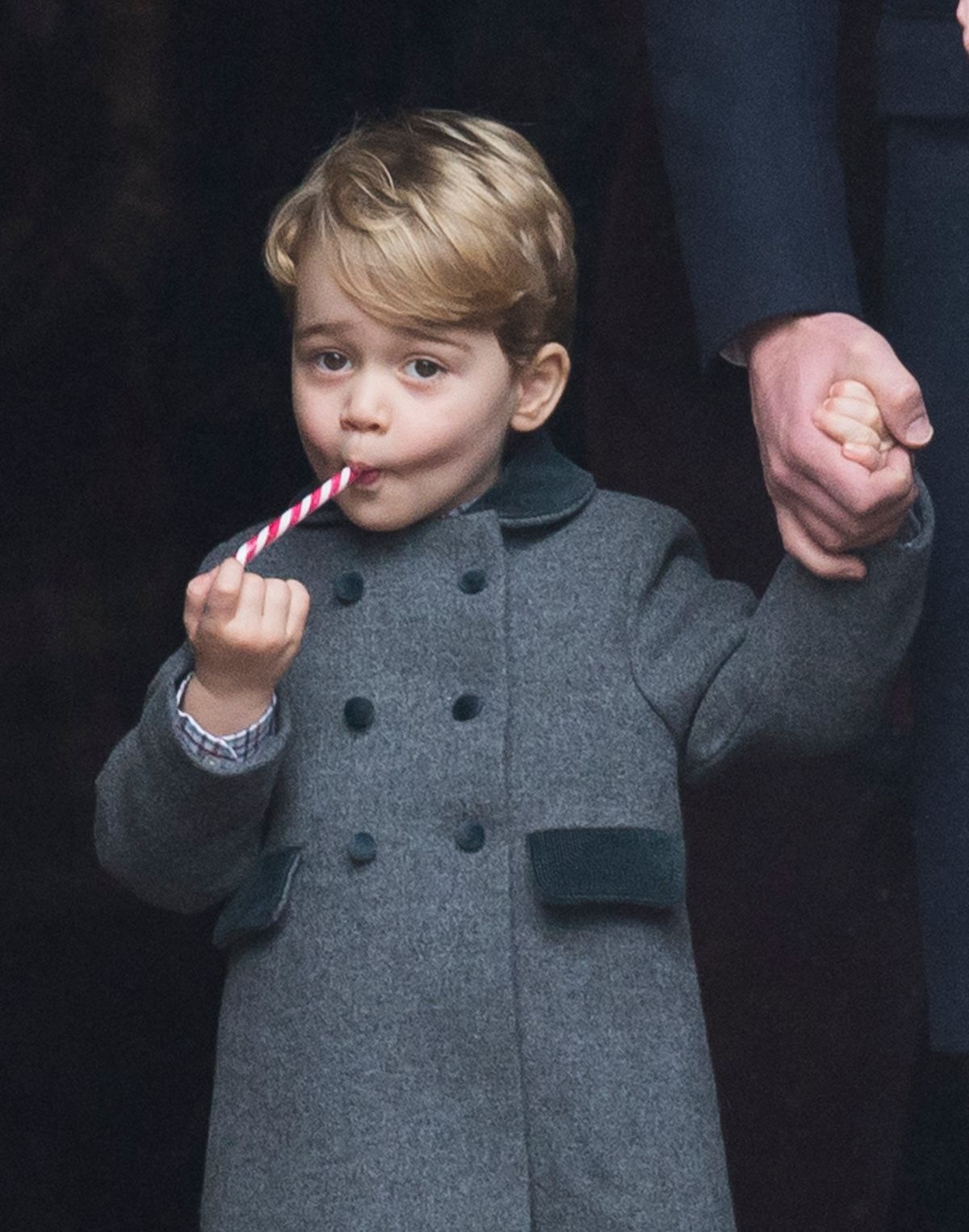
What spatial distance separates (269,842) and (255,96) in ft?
2.79

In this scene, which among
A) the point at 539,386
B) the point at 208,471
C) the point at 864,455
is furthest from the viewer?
the point at 208,471

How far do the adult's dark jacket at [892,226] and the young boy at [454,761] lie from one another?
5cm

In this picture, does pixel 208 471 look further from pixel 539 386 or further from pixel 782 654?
pixel 782 654

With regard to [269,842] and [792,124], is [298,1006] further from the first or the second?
[792,124]

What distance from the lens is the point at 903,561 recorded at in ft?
4.46

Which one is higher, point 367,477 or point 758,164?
point 758,164

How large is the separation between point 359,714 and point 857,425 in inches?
13.9

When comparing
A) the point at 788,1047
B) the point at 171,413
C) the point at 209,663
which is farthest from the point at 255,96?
the point at 788,1047

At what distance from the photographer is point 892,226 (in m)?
1.41

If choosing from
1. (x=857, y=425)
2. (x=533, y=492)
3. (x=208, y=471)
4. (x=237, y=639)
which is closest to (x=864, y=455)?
(x=857, y=425)

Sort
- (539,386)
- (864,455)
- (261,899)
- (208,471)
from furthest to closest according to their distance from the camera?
1. (208,471)
2. (539,386)
3. (261,899)
4. (864,455)

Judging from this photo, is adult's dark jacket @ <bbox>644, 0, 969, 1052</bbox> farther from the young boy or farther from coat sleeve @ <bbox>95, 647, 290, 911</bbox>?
coat sleeve @ <bbox>95, 647, 290, 911</bbox>

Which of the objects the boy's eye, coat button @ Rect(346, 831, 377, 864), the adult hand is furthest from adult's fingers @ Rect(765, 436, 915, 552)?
coat button @ Rect(346, 831, 377, 864)

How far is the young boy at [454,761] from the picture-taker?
4.43 ft
